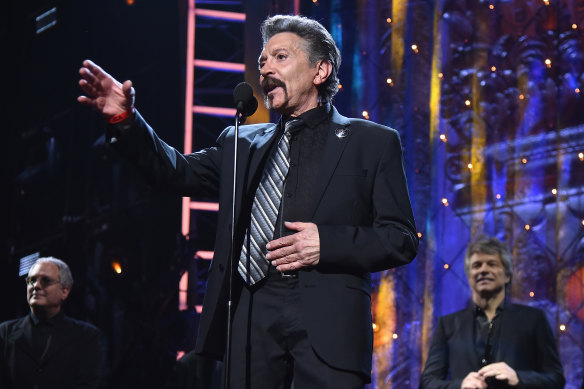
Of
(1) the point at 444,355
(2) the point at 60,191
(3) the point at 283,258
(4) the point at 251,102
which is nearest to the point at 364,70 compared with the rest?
(1) the point at 444,355

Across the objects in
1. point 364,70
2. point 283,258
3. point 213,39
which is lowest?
point 283,258

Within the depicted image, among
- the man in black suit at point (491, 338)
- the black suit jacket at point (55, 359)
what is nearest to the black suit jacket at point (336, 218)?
the man in black suit at point (491, 338)

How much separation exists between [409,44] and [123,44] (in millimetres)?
2371

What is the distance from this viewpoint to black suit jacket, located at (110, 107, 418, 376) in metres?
1.84

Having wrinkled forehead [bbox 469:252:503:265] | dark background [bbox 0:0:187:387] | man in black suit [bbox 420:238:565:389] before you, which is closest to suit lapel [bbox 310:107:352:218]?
man in black suit [bbox 420:238:565:389]

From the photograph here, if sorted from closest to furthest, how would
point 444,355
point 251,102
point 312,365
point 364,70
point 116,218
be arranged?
point 312,365 → point 251,102 → point 444,355 → point 364,70 → point 116,218

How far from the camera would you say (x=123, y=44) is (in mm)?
5949

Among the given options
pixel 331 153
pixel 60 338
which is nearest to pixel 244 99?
pixel 331 153

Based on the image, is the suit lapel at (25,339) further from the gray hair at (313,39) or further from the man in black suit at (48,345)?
the gray hair at (313,39)

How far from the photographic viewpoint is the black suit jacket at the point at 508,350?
150 inches

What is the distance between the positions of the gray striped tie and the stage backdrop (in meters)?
2.76

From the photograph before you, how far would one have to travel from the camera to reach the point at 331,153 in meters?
2.03

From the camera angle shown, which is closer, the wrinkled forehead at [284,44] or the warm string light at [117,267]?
the wrinkled forehead at [284,44]

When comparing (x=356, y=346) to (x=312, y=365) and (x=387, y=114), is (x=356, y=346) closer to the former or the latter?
(x=312, y=365)
